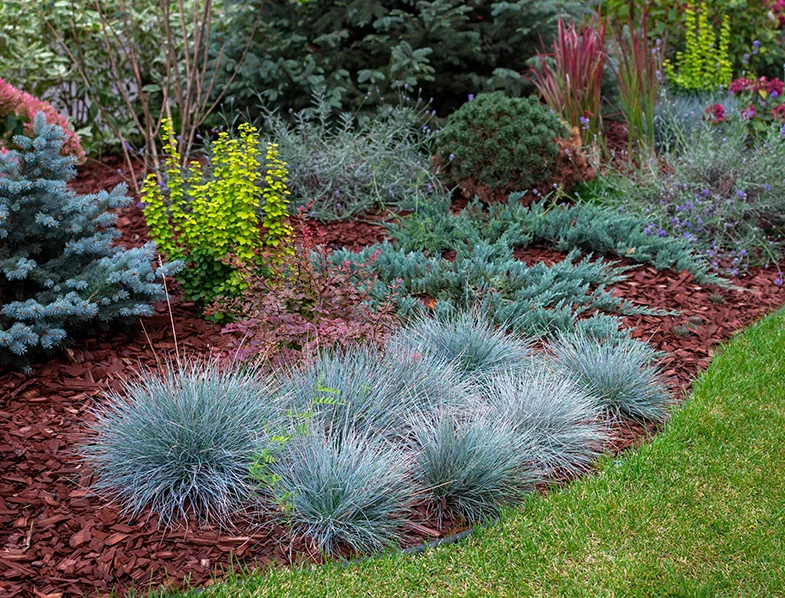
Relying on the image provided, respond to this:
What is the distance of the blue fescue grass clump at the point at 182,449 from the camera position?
3312 mm

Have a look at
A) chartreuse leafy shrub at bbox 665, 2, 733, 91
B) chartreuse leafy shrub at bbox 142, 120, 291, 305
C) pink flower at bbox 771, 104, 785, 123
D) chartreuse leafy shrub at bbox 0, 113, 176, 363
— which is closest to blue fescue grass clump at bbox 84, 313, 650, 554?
chartreuse leafy shrub at bbox 0, 113, 176, 363

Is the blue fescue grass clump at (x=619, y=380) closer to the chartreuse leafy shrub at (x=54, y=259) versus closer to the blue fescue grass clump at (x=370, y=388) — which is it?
the blue fescue grass clump at (x=370, y=388)

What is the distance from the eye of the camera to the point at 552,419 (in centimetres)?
385

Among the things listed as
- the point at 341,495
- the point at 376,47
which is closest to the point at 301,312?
the point at 341,495

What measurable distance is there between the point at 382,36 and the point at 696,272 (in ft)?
11.8

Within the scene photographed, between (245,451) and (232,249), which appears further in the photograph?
(232,249)

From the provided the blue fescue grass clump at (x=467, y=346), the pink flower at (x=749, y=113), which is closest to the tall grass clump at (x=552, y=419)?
the blue fescue grass clump at (x=467, y=346)

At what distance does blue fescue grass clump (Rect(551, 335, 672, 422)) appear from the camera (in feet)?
13.7

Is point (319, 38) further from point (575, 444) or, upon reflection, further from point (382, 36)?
point (575, 444)

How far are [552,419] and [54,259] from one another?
8.90ft

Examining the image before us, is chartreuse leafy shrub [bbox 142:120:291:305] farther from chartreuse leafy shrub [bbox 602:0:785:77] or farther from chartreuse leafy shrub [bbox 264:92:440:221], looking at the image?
chartreuse leafy shrub [bbox 602:0:785:77]

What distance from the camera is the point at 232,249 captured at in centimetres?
490

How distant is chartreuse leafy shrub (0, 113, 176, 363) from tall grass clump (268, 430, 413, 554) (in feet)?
5.14

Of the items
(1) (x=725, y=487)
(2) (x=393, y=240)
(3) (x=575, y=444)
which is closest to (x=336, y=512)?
(3) (x=575, y=444)
